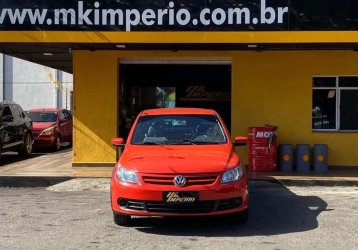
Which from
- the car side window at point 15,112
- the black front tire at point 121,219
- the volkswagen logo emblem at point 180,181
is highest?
the car side window at point 15,112

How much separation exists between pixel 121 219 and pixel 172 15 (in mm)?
5472

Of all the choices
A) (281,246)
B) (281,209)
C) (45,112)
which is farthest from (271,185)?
(45,112)

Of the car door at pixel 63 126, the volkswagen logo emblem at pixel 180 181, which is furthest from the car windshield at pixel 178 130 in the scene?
the car door at pixel 63 126

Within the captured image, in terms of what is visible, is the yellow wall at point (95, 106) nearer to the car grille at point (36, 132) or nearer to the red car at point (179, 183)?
the red car at point (179, 183)

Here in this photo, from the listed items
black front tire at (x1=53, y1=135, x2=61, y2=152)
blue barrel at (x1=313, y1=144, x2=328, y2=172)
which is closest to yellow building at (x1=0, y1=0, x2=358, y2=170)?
blue barrel at (x1=313, y1=144, x2=328, y2=172)

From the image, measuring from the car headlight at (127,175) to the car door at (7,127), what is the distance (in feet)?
28.3

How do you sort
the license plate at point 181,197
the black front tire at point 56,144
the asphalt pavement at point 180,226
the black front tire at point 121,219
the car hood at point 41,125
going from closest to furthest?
the asphalt pavement at point 180,226 < the license plate at point 181,197 < the black front tire at point 121,219 < the car hood at point 41,125 < the black front tire at point 56,144

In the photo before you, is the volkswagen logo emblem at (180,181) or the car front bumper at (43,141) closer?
the volkswagen logo emblem at (180,181)

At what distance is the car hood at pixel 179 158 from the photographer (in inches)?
271

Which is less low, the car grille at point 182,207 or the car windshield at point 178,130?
the car windshield at point 178,130

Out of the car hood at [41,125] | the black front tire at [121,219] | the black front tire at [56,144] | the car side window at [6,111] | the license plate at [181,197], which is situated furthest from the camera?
the black front tire at [56,144]

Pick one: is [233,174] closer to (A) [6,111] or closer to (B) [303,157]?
(B) [303,157]

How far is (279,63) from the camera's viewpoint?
1294 centimetres

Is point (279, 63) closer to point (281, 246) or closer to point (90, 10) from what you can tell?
point (90, 10)
